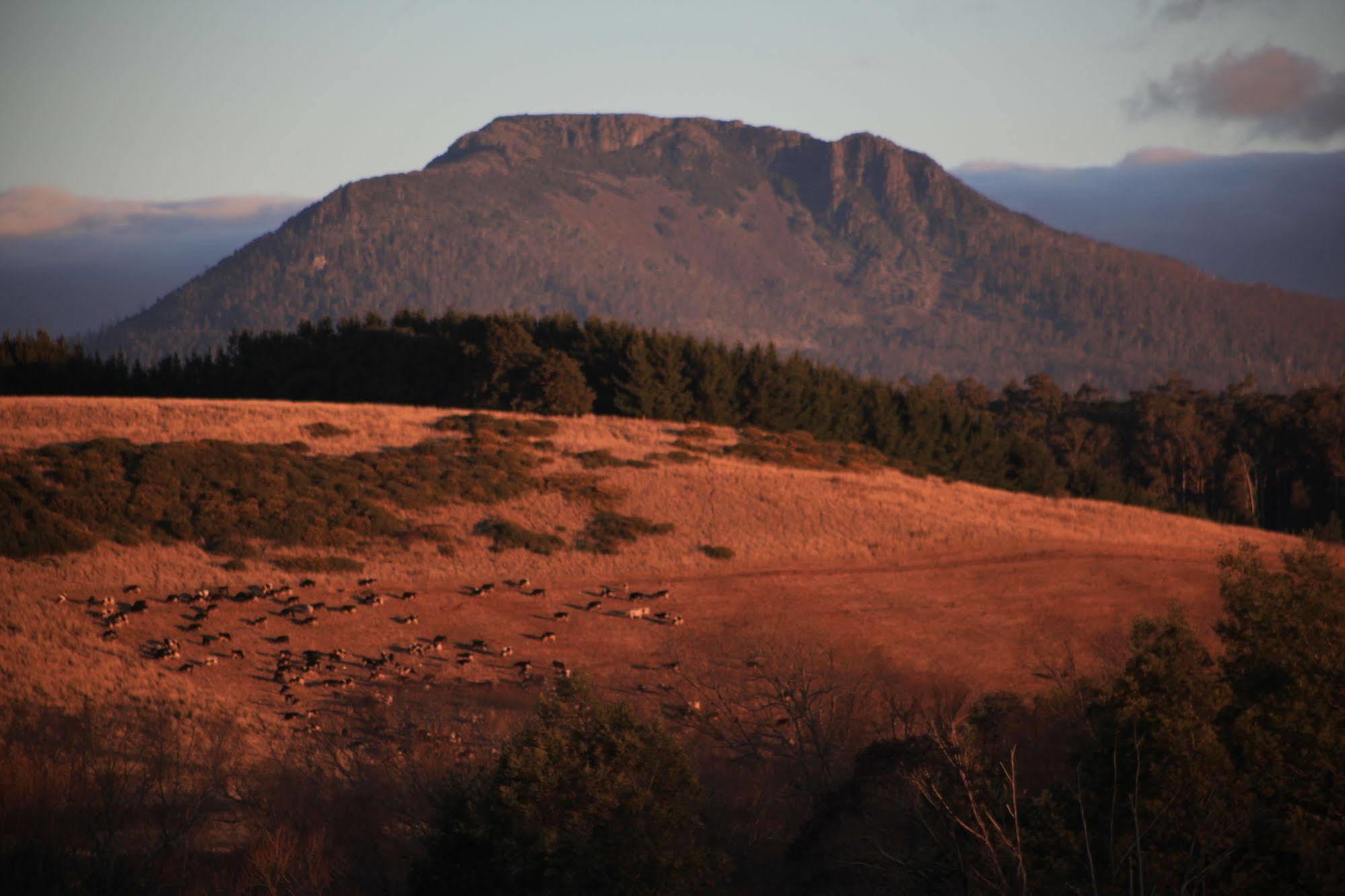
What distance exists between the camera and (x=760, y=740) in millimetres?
23781

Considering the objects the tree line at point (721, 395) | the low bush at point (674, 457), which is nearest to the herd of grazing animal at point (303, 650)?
the low bush at point (674, 457)

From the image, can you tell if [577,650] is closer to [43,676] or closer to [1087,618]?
[43,676]

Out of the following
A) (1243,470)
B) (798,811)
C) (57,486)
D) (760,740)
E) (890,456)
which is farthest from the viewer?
(1243,470)

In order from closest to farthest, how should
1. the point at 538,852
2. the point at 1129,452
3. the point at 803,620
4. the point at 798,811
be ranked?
the point at 538,852 < the point at 798,811 < the point at 803,620 < the point at 1129,452

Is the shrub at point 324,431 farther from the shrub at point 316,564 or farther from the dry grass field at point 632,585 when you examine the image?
the shrub at point 316,564

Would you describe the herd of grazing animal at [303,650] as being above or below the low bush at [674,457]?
below

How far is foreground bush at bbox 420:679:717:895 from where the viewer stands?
14.2 metres

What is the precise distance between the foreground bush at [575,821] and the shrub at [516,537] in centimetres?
2527

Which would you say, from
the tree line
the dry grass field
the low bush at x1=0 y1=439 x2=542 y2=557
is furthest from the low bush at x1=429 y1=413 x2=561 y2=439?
the tree line

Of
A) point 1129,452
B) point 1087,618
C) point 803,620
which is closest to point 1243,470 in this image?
point 1129,452

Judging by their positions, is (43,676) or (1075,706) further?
(43,676)

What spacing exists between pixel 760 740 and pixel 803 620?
10974 millimetres

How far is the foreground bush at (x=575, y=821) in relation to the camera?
560 inches

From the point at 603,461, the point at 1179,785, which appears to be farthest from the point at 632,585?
the point at 1179,785
